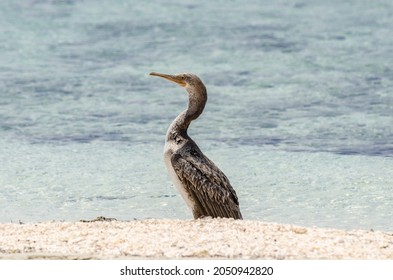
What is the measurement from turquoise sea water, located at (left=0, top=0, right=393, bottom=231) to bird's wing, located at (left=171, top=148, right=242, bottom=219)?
5.68 feet

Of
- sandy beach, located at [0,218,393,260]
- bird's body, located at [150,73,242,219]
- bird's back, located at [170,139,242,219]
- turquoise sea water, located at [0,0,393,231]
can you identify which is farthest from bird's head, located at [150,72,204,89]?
turquoise sea water, located at [0,0,393,231]

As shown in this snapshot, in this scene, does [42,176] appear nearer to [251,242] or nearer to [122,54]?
[251,242]

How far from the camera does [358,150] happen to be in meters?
12.5

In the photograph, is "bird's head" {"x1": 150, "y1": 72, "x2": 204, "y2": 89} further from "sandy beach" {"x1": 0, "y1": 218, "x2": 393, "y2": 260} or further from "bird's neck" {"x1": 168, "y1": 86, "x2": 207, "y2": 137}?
"sandy beach" {"x1": 0, "y1": 218, "x2": 393, "y2": 260}

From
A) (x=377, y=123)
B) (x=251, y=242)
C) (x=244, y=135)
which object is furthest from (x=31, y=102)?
(x=251, y=242)

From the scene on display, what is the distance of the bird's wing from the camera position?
7.89 meters

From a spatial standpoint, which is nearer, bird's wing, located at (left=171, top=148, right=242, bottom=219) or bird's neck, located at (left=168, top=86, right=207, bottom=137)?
bird's wing, located at (left=171, top=148, right=242, bottom=219)

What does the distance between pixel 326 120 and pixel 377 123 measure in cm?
68

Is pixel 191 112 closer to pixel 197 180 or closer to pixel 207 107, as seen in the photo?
pixel 197 180

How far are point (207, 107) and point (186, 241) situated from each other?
8327 mm

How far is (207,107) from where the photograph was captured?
15.1 m

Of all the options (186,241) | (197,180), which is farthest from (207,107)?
(186,241)

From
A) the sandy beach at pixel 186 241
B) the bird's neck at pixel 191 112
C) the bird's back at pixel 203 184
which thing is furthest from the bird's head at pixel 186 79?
the sandy beach at pixel 186 241

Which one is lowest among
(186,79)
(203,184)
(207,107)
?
(207,107)
